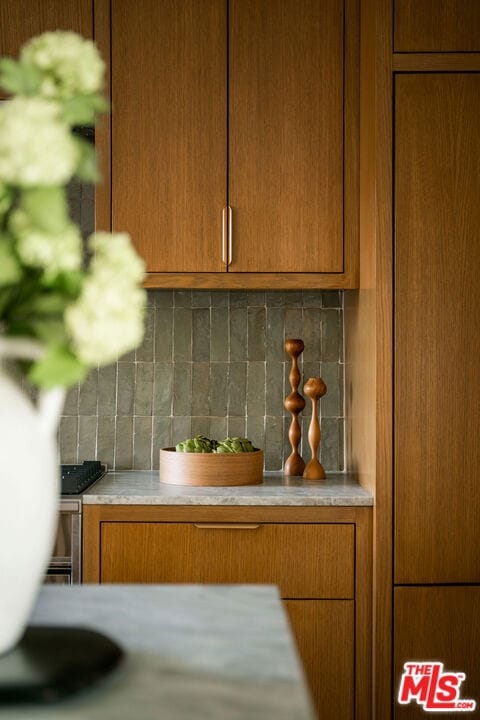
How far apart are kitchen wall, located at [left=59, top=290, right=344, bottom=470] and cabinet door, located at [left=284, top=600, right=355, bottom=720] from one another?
28.7 inches

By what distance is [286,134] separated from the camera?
2.47 meters

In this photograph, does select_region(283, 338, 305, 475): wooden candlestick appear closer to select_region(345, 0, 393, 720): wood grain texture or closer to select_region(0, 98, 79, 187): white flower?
select_region(345, 0, 393, 720): wood grain texture

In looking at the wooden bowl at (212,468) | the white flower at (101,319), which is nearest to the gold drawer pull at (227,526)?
the wooden bowl at (212,468)

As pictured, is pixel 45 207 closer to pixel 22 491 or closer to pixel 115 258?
pixel 115 258

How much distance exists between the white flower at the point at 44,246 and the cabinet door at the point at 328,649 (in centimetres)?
170

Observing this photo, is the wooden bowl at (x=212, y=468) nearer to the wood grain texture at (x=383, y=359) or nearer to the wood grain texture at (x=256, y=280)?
the wood grain texture at (x=383, y=359)

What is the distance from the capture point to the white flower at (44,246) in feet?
2.43

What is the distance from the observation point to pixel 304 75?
247cm

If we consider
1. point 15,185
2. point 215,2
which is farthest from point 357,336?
point 15,185

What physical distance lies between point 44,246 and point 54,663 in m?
0.42

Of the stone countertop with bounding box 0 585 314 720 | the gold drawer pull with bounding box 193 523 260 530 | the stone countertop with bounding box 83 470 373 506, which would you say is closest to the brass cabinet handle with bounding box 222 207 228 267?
the stone countertop with bounding box 83 470 373 506

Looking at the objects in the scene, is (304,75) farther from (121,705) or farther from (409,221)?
(121,705)

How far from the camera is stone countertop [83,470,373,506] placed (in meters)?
2.22

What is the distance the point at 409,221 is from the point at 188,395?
43.3 inches
